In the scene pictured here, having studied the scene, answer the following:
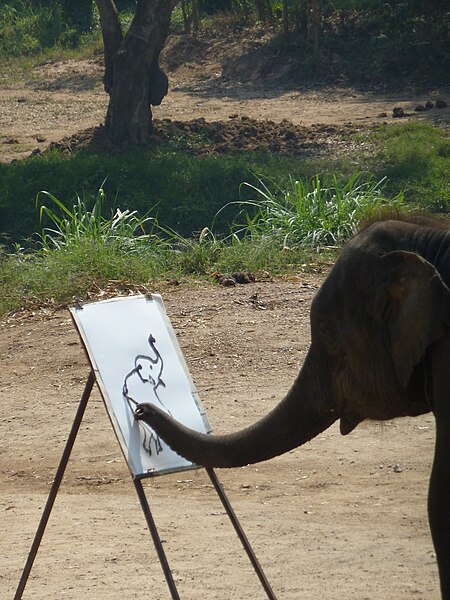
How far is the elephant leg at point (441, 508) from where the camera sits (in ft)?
11.3

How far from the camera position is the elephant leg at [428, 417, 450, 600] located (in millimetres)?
3457

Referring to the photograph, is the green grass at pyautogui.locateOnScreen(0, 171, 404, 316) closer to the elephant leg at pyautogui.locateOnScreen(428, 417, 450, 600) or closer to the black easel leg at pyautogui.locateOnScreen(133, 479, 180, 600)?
the black easel leg at pyautogui.locateOnScreen(133, 479, 180, 600)

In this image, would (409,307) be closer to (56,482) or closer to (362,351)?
(362,351)

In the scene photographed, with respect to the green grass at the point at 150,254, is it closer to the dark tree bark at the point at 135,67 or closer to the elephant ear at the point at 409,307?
the dark tree bark at the point at 135,67

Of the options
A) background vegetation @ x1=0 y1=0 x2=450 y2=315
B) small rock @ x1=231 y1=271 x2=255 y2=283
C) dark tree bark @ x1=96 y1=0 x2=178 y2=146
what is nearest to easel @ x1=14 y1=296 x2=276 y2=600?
background vegetation @ x1=0 y1=0 x2=450 y2=315

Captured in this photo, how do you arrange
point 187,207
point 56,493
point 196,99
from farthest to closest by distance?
point 196,99
point 187,207
point 56,493

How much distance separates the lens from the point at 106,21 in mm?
16156

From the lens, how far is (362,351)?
3566 mm

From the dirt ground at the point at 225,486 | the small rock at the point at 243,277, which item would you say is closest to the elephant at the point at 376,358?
the dirt ground at the point at 225,486

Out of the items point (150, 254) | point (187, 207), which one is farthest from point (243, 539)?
point (187, 207)

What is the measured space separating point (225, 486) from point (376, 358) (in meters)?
2.66

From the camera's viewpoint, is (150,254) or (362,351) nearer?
(362,351)

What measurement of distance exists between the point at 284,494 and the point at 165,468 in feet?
6.11

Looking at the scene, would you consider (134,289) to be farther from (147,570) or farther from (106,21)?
(106,21)
